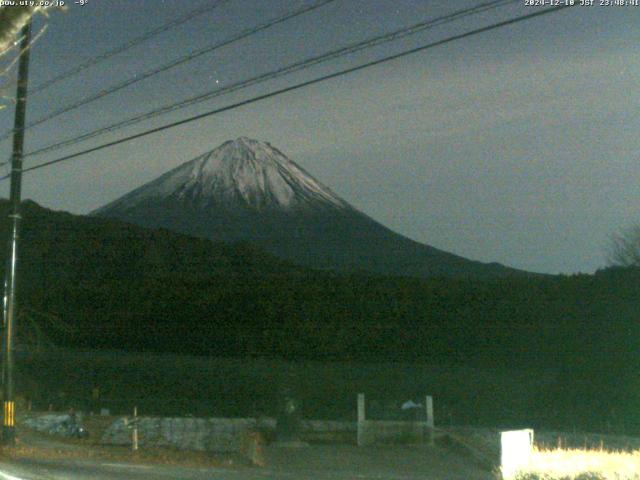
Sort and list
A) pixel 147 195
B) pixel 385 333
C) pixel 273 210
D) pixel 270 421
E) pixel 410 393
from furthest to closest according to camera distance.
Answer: pixel 273 210, pixel 147 195, pixel 385 333, pixel 410 393, pixel 270 421

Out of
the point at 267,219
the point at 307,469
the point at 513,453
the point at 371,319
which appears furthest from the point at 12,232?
the point at 267,219

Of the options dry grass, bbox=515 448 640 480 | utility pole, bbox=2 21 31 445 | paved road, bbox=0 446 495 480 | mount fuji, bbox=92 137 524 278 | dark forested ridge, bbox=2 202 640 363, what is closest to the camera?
dry grass, bbox=515 448 640 480

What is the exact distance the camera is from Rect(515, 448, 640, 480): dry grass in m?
10.1

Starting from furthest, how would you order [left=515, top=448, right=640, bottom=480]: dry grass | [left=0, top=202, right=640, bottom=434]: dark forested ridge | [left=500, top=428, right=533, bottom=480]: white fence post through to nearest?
[left=0, top=202, right=640, bottom=434]: dark forested ridge < [left=500, top=428, right=533, bottom=480]: white fence post < [left=515, top=448, right=640, bottom=480]: dry grass

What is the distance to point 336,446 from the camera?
21.0 m

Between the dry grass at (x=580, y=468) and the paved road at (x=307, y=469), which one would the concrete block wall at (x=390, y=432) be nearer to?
the paved road at (x=307, y=469)

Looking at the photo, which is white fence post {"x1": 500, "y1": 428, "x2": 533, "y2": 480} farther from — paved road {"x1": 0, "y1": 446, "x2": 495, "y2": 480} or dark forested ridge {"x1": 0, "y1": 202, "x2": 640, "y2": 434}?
dark forested ridge {"x1": 0, "y1": 202, "x2": 640, "y2": 434}

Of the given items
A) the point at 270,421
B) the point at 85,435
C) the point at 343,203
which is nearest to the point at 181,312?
the point at 270,421

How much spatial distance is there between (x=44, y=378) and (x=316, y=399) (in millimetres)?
13436

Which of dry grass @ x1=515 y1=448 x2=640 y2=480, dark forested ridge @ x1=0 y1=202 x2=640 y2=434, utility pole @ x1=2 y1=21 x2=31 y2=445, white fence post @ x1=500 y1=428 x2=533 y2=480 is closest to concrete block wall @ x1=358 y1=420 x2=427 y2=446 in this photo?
utility pole @ x1=2 y1=21 x2=31 y2=445

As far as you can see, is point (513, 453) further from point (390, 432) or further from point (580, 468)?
point (390, 432)

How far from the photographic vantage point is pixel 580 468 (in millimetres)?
10688

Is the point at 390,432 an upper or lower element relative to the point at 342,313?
lower

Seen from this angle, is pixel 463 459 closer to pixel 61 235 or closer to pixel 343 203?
pixel 61 235
